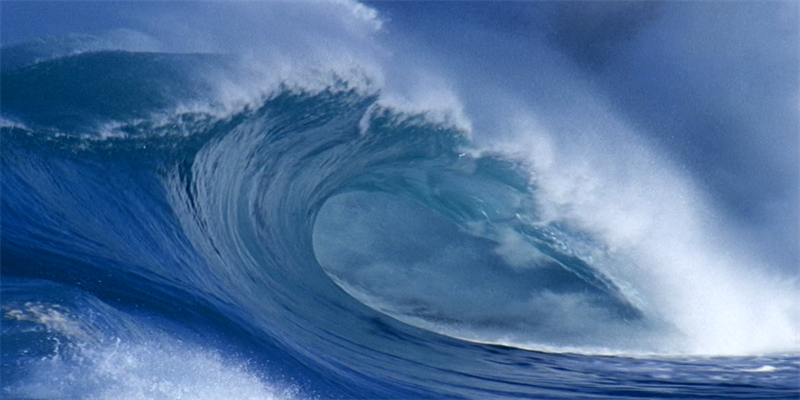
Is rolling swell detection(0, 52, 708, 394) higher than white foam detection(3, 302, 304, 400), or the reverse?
rolling swell detection(0, 52, 708, 394)

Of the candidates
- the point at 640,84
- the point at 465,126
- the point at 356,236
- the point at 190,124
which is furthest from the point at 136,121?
the point at 640,84

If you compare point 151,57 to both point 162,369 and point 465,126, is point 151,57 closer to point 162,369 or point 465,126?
point 465,126

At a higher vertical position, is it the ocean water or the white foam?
the ocean water

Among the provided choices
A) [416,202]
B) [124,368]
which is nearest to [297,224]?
[416,202]

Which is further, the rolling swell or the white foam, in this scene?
the rolling swell

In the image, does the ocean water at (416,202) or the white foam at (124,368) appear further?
the ocean water at (416,202)

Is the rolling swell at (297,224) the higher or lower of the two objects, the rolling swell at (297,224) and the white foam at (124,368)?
the higher
